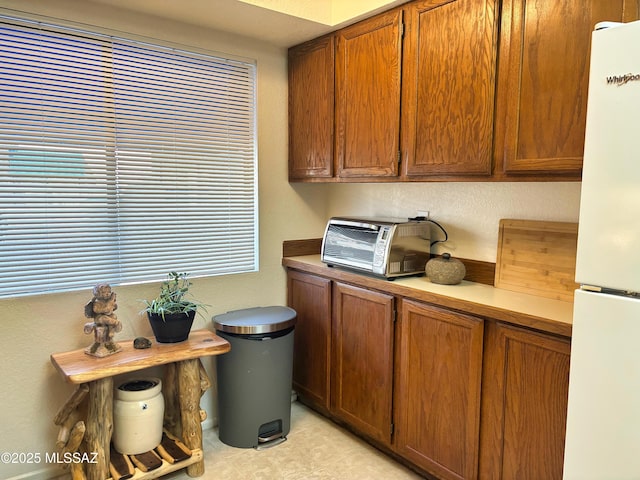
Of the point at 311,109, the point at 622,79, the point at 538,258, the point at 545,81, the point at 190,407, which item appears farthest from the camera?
the point at 311,109

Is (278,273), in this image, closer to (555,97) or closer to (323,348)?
(323,348)

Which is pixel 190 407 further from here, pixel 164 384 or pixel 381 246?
pixel 381 246

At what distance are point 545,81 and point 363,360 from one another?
1.61 meters

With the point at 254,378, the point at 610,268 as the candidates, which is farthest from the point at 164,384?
the point at 610,268

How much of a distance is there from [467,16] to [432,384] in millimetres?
1638

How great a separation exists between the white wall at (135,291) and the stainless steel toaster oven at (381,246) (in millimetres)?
526

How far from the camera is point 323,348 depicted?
2.84 meters

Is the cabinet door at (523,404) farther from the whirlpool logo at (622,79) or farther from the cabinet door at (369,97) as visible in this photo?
the cabinet door at (369,97)

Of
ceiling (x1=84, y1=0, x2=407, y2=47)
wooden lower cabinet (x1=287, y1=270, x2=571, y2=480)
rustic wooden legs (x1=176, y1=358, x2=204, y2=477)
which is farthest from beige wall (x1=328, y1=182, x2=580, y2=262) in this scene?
rustic wooden legs (x1=176, y1=358, x2=204, y2=477)

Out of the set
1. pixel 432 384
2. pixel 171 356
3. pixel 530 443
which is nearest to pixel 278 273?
pixel 171 356

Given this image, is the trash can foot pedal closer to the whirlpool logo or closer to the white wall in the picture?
the white wall

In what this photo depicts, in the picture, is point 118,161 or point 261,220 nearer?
point 118,161

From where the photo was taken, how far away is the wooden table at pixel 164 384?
2.09m

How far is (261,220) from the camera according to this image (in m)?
3.01
